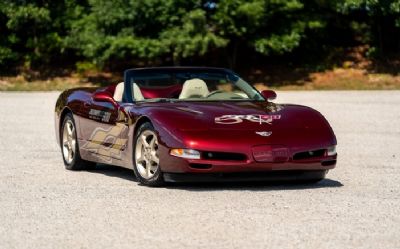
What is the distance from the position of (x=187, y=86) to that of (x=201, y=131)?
5.02ft

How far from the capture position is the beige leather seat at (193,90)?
11047 mm

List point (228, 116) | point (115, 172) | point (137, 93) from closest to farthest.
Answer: point (228, 116) < point (137, 93) < point (115, 172)

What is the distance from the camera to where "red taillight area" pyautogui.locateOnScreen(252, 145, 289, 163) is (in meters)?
9.59

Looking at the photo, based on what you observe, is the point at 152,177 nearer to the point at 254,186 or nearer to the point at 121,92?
the point at 254,186

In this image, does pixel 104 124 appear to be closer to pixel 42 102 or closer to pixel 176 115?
pixel 176 115

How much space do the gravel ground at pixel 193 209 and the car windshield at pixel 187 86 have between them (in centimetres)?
99

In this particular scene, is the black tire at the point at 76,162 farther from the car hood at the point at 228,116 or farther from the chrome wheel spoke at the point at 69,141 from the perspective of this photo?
the car hood at the point at 228,116

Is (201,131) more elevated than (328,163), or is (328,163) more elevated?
(201,131)

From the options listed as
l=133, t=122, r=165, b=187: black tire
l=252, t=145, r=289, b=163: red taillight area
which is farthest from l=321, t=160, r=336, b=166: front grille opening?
l=133, t=122, r=165, b=187: black tire

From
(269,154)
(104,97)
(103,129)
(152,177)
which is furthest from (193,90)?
(269,154)

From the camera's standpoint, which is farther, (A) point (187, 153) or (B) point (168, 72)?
(B) point (168, 72)

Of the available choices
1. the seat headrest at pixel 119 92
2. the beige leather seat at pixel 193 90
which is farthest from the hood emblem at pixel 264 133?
the seat headrest at pixel 119 92

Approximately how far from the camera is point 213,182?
10547 millimetres

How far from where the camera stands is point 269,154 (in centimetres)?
961
